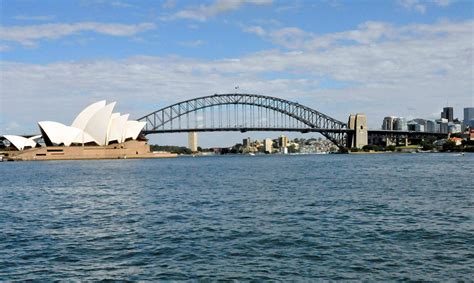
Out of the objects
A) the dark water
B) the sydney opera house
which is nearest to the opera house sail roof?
the sydney opera house

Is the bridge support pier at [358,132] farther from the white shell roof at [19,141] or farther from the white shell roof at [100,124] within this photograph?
the white shell roof at [19,141]

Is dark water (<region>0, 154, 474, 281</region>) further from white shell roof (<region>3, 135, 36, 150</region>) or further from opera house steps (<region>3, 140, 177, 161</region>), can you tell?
white shell roof (<region>3, 135, 36, 150</region>)

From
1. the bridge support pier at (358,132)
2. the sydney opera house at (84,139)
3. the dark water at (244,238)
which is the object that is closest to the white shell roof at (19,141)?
the sydney opera house at (84,139)

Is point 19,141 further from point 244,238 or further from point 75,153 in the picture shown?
point 244,238

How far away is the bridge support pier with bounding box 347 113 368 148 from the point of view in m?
136

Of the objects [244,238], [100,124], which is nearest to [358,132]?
[100,124]

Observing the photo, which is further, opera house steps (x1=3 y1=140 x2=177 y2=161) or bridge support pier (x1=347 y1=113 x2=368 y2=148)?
bridge support pier (x1=347 y1=113 x2=368 y2=148)

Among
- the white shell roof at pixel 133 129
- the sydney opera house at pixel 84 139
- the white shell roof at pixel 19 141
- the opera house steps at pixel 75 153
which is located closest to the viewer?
Answer: the sydney opera house at pixel 84 139

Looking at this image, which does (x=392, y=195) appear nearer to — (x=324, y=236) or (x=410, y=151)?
(x=324, y=236)

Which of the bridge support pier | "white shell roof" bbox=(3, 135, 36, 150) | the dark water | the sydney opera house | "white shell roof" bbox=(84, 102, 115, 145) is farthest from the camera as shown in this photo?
the bridge support pier

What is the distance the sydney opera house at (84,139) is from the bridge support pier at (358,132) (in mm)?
56529

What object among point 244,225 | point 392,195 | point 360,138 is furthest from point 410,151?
point 244,225

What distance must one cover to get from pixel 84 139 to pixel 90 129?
8.66ft

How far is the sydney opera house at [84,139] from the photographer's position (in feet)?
330
